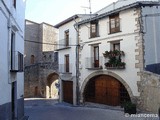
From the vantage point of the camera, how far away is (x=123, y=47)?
628 inches

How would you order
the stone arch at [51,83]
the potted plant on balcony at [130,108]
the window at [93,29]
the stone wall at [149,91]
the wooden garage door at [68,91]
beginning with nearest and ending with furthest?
the stone wall at [149,91], the potted plant on balcony at [130,108], the window at [93,29], the wooden garage door at [68,91], the stone arch at [51,83]

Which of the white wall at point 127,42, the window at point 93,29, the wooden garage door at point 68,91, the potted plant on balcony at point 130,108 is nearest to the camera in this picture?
the potted plant on balcony at point 130,108

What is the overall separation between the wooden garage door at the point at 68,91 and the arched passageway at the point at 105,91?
7.32 feet

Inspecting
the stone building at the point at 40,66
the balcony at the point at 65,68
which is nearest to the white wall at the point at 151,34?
the balcony at the point at 65,68

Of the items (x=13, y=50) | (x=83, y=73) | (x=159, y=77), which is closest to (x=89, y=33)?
(x=83, y=73)

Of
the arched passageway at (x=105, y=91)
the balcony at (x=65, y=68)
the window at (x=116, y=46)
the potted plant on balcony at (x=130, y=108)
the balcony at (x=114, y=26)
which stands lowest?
the potted plant on balcony at (x=130, y=108)

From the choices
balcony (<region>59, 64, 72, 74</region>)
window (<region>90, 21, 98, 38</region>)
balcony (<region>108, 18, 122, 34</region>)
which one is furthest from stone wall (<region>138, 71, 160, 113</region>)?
balcony (<region>59, 64, 72, 74</region>)

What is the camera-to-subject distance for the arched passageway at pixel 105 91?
653 inches

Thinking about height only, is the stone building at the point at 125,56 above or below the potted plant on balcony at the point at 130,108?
above

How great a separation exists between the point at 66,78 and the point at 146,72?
372 inches

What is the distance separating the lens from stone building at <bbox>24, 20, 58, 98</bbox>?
28266mm

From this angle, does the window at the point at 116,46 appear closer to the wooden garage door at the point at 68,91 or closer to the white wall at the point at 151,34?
the white wall at the point at 151,34

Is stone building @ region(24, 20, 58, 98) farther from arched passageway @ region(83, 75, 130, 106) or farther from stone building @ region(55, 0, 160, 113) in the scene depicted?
stone building @ region(55, 0, 160, 113)

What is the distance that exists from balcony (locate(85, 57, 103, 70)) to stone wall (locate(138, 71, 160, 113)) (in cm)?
392
